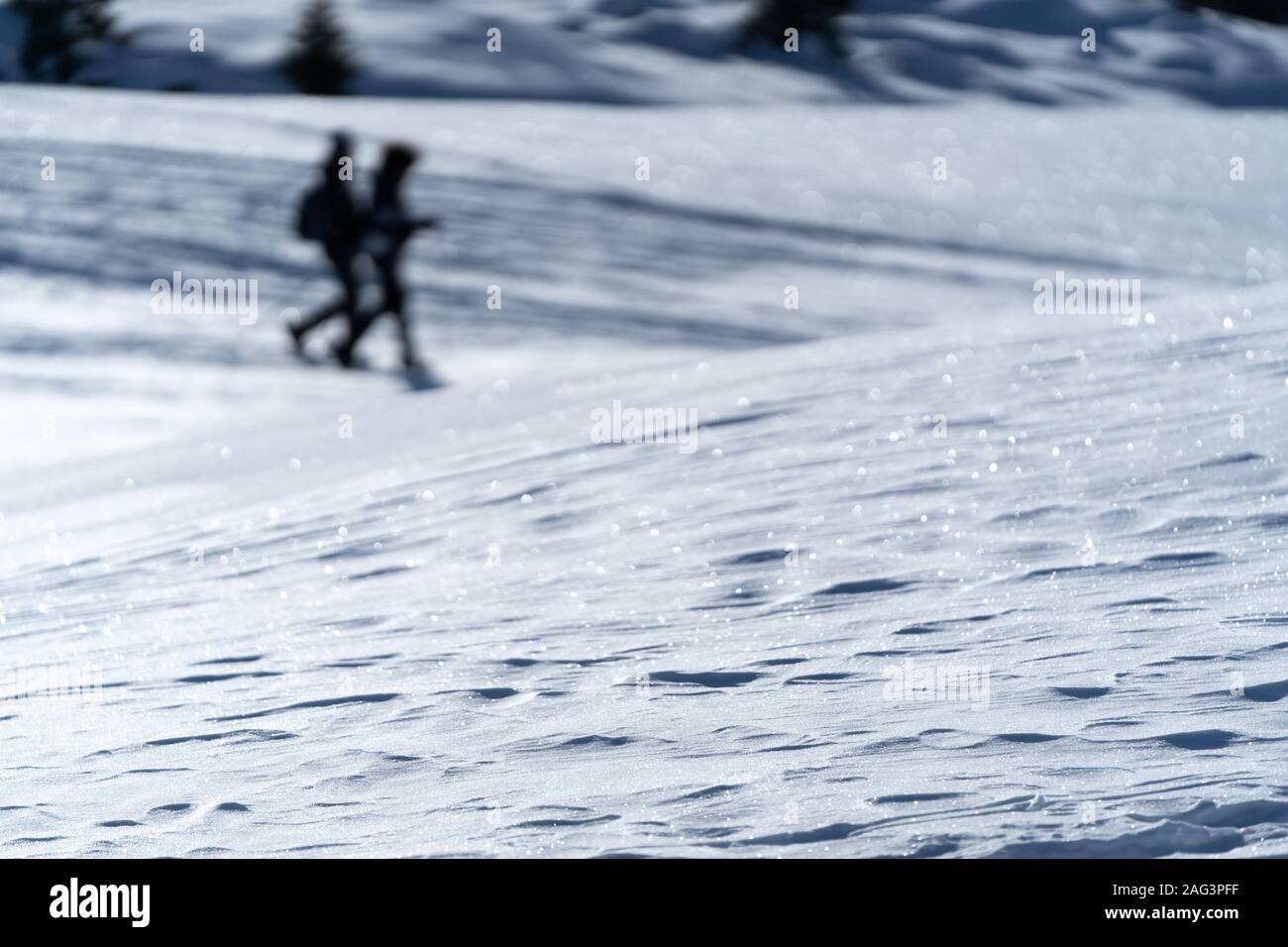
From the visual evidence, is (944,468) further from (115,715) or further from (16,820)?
(16,820)

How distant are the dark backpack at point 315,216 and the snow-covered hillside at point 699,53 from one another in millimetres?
13007

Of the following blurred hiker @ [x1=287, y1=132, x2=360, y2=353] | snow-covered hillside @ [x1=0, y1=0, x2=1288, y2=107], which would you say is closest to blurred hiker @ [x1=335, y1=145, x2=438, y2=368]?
blurred hiker @ [x1=287, y1=132, x2=360, y2=353]

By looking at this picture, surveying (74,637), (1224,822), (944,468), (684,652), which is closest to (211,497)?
(74,637)

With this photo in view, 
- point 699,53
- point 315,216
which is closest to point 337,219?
point 315,216

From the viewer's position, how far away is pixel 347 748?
Result: 12.3 ft

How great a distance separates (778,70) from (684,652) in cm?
2401

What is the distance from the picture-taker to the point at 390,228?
1055 centimetres

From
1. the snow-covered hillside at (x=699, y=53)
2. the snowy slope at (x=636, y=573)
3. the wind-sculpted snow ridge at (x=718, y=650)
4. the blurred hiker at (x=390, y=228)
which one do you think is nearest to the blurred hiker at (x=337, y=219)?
the blurred hiker at (x=390, y=228)

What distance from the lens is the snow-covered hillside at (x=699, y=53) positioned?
2447 centimetres

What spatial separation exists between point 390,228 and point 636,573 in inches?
227

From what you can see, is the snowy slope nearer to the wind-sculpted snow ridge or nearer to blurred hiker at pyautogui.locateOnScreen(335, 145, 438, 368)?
the wind-sculpted snow ridge

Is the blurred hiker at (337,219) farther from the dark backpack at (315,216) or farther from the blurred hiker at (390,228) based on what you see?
the blurred hiker at (390,228)

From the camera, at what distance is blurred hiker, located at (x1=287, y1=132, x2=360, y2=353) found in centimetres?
1041

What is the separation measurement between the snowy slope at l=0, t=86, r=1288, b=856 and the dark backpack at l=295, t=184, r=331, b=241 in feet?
3.02
